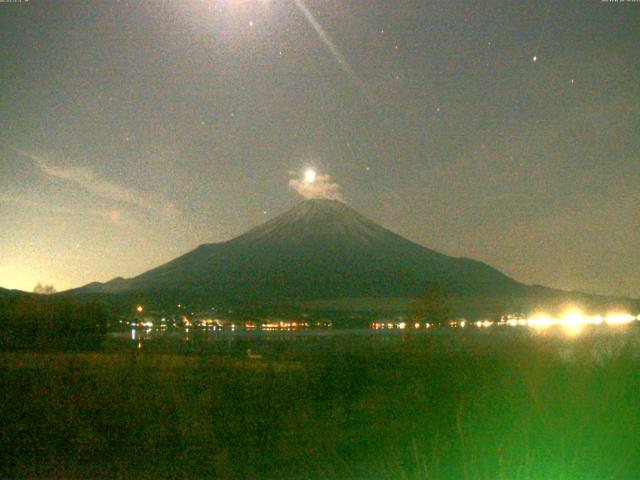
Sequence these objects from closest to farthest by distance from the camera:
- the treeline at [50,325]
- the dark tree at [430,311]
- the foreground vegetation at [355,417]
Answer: the foreground vegetation at [355,417]
the treeline at [50,325]
the dark tree at [430,311]

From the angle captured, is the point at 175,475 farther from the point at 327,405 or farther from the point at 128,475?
the point at 327,405

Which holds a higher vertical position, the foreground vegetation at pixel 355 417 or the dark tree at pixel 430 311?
the dark tree at pixel 430 311

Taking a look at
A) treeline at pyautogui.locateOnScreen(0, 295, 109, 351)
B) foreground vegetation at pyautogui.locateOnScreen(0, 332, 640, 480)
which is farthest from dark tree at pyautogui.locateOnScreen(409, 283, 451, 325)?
foreground vegetation at pyautogui.locateOnScreen(0, 332, 640, 480)

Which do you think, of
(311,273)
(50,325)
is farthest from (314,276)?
(50,325)

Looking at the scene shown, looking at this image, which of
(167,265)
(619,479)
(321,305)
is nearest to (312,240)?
(167,265)

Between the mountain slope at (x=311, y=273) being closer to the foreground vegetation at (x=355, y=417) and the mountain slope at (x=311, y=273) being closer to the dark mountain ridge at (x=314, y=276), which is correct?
the dark mountain ridge at (x=314, y=276)

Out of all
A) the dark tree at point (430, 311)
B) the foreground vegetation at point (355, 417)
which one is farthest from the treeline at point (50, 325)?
the foreground vegetation at point (355, 417)
